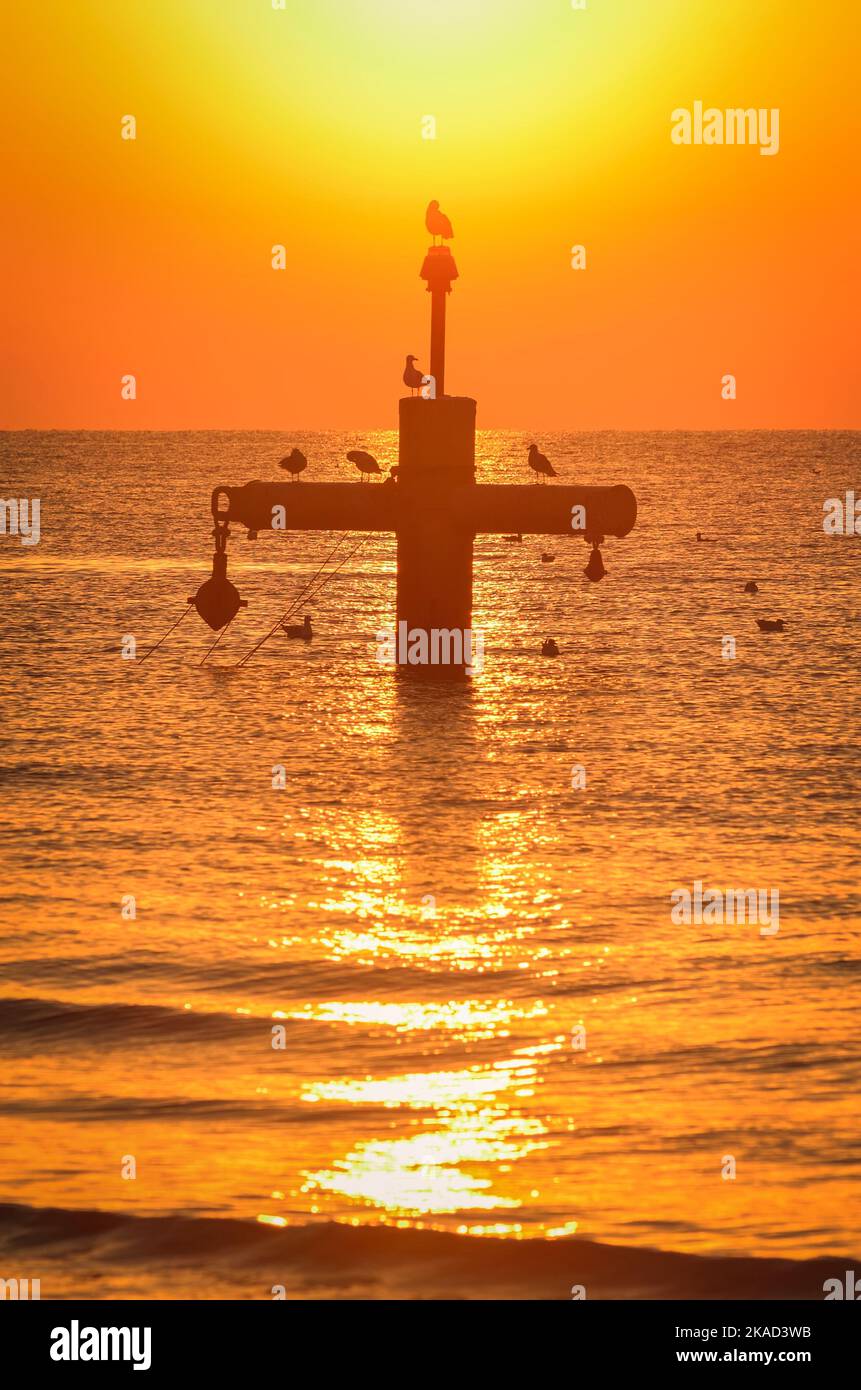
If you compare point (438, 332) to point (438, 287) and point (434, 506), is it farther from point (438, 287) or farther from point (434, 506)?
point (434, 506)

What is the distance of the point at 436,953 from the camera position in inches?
824

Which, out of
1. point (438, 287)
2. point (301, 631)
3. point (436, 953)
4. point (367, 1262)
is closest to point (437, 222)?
point (438, 287)

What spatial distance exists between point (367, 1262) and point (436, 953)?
324 inches

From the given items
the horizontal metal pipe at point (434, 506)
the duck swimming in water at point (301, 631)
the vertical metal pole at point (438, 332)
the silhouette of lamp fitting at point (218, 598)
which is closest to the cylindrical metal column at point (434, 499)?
the horizontal metal pipe at point (434, 506)

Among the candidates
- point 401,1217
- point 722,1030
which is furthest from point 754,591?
point 401,1217

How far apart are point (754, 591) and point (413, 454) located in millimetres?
40861

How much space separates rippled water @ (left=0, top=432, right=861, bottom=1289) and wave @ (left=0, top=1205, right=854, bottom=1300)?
230 millimetres

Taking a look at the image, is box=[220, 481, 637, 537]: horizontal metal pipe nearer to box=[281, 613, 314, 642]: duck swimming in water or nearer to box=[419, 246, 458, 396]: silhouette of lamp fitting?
box=[419, 246, 458, 396]: silhouette of lamp fitting

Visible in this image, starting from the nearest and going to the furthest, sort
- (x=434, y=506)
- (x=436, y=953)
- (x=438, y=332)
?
1. (x=436, y=953)
2. (x=434, y=506)
3. (x=438, y=332)

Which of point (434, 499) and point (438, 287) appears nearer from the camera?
point (434, 499)

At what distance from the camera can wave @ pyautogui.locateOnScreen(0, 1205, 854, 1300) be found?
40.5ft

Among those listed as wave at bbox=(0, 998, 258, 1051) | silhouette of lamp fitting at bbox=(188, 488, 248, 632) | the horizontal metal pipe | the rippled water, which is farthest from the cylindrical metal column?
wave at bbox=(0, 998, 258, 1051)

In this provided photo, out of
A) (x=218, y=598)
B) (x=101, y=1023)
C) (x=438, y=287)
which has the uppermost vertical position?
(x=438, y=287)

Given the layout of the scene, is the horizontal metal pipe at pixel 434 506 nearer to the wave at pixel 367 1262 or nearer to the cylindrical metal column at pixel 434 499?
the cylindrical metal column at pixel 434 499
